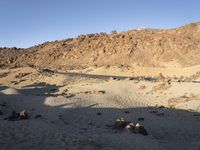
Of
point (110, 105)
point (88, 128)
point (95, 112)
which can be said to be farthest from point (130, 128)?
point (110, 105)

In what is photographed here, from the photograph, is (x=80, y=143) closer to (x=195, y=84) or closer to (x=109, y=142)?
(x=109, y=142)

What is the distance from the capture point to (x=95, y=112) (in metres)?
25.9

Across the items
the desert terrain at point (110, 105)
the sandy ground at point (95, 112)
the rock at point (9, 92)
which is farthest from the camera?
the rock at point (9, 92)

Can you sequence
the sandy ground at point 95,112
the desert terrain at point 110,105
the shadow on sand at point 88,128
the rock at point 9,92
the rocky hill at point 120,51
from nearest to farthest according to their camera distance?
the shadow on sand at point 88,128 < the sandy ground at point 95,112 < the desert terrain at point 110,105 < the rock at point 9,92 < the rocky hill at point 120,51

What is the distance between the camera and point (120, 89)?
1310 inches

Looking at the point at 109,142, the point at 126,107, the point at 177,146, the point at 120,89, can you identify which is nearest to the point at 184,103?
the point at 126,107

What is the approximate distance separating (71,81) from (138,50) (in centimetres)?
2747

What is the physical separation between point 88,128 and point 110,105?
6850 mm

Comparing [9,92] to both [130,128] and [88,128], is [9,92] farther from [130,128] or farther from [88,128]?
[130,128]

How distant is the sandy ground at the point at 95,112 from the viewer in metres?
17.3

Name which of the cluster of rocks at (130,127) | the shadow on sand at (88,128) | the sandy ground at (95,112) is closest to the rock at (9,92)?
the sandy ground at (95,112)

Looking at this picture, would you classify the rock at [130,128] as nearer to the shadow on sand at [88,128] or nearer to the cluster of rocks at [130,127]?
the cluster of rocks at [130,127]

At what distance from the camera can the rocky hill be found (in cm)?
6284

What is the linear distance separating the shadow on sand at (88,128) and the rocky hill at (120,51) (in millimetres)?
33657
